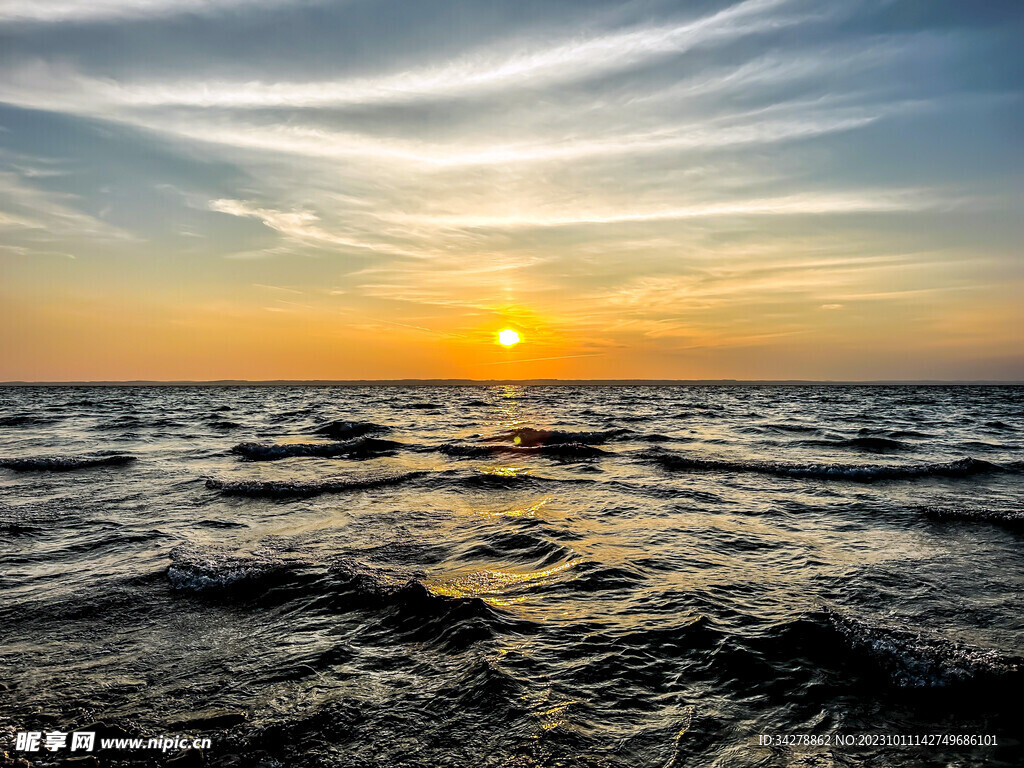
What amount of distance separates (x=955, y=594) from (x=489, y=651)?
592cm

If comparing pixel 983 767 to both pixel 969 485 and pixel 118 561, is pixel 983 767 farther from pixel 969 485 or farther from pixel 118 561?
pixel 969 485

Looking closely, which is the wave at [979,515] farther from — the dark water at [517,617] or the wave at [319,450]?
the wave at [319,450]

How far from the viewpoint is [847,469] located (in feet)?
54.0

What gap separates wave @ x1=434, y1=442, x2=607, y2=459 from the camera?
20.5 m

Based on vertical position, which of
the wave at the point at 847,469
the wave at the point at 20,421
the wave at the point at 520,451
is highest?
the wave at the point at 847,469

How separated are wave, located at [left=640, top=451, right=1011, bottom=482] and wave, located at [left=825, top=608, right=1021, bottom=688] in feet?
37.0

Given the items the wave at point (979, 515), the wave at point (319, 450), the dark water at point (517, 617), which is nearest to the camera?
the dark water at point (517, 617)

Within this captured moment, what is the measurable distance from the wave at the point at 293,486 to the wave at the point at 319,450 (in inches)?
190

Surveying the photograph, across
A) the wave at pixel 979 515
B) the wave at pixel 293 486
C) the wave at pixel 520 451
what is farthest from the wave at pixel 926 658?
the wave at pixel 520 451

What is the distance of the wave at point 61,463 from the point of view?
646 inches

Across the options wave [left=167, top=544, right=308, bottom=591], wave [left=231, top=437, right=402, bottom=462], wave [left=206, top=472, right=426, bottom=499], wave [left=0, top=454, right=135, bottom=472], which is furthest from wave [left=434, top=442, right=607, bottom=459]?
wave [left=167, top=544, right=308, bottom=591]

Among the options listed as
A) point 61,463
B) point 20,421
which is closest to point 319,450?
point 61,463

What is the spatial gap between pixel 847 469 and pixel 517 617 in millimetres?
14213

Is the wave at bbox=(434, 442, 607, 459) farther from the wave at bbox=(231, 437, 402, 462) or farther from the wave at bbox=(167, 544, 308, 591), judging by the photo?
the wave at bbox=(167, 544, 308, 591)
